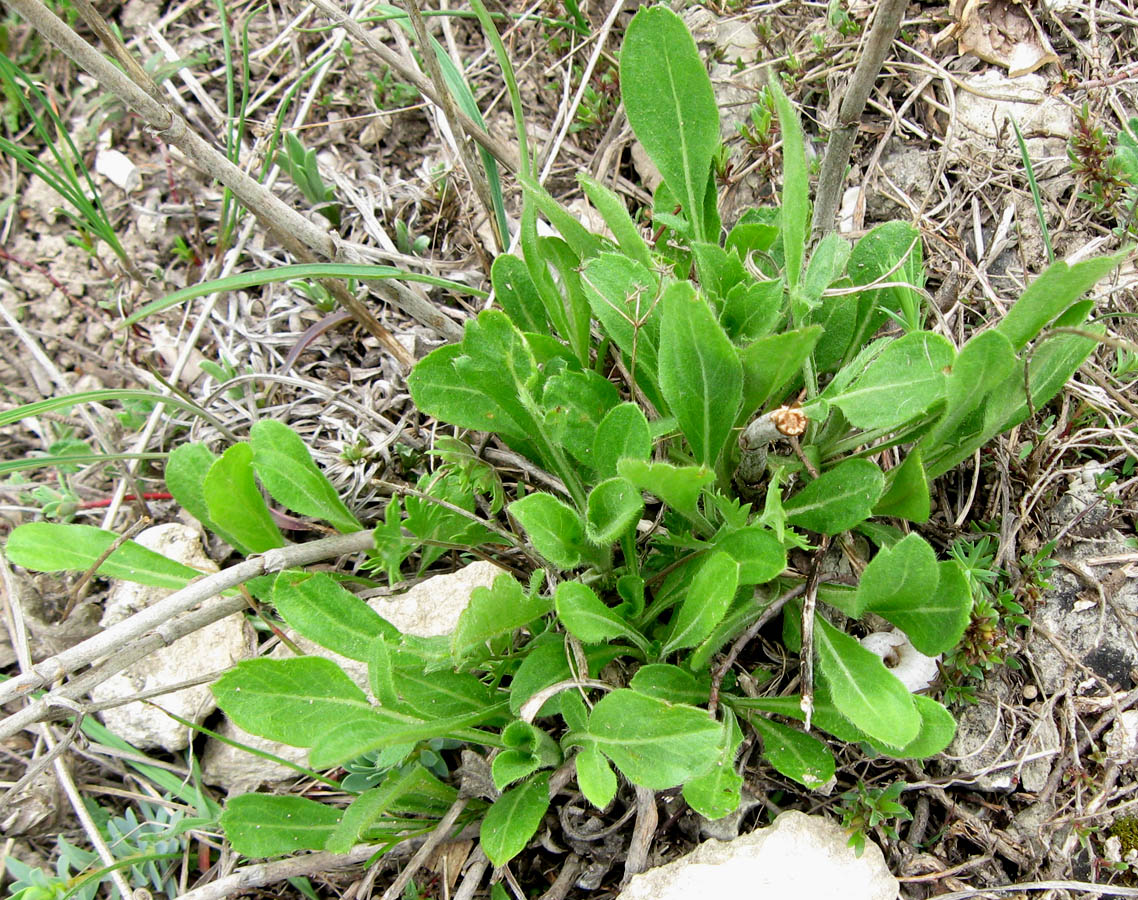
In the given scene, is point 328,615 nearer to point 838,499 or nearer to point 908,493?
point 838,499

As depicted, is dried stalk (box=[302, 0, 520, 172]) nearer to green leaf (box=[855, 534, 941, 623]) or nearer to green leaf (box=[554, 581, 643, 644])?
green leaf (box=[554, 581, 643, 644])

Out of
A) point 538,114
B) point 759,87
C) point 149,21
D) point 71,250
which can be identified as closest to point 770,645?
point 759,87

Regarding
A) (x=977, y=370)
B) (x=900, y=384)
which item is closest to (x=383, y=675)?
(x=900, y=384)

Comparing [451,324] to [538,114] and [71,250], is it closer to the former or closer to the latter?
[538,114]

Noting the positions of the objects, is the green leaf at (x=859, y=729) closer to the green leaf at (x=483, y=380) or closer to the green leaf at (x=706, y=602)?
the green leaf at (x=706, y=602)

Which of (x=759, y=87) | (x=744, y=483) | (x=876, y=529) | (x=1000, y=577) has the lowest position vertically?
(x=1000, y=577)

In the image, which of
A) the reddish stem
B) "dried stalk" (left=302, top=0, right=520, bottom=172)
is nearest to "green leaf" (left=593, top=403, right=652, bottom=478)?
"dried stalk" (left=302, top=0, right=520, bottom=172)
